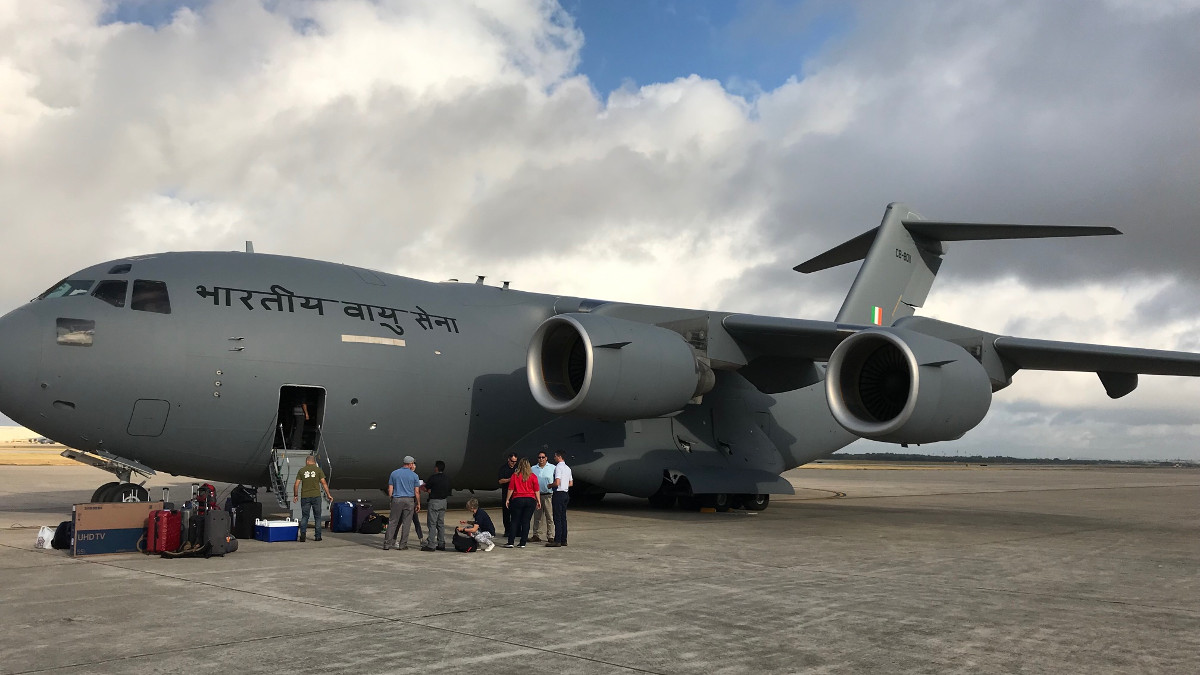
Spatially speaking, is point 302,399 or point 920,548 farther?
point 302,399

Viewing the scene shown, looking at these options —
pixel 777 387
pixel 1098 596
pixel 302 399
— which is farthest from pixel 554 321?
pixel 1098 596

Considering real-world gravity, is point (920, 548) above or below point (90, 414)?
below

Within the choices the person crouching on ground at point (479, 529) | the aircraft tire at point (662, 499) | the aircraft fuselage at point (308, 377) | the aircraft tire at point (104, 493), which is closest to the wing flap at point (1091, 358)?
the aircraft fuselage at point (308, 377)

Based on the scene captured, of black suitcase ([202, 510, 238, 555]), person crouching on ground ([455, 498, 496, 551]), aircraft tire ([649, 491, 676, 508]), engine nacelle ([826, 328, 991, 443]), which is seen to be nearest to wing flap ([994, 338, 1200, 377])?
engine nacelle ([826, 328, 991, 443])

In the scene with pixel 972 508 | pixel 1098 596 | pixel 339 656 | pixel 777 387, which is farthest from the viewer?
pixel 972 508

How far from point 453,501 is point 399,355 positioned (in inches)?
212

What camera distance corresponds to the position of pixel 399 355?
41.2 ft

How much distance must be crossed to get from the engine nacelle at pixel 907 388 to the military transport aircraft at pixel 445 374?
0.03 meters

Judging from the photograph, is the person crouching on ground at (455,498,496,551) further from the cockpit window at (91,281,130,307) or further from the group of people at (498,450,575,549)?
the cockpit window at (91,281,130,307)

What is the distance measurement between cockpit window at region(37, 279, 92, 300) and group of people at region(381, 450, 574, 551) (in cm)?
339

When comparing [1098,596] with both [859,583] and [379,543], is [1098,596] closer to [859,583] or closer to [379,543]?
[859,583]

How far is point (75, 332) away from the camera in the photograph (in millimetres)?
10492

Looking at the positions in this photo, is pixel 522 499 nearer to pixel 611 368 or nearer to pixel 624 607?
pixel 611 368

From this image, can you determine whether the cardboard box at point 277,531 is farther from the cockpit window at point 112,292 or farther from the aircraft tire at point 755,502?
the aircraft tire at point 755,502
